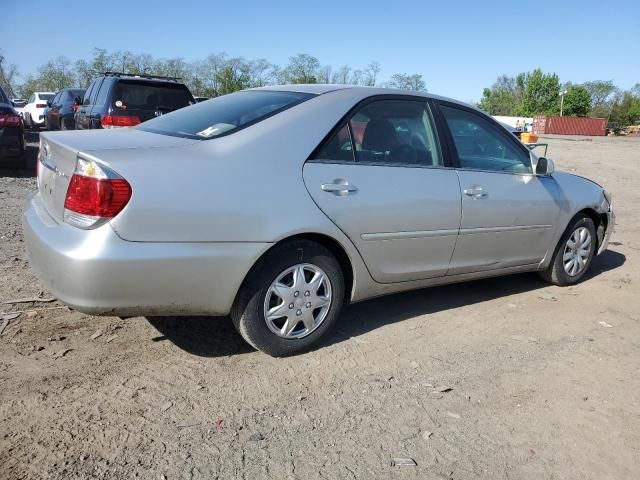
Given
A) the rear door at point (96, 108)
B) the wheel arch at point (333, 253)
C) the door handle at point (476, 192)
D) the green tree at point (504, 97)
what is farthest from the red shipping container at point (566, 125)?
the wheel arch at point (333, 253)

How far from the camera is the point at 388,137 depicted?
394cm

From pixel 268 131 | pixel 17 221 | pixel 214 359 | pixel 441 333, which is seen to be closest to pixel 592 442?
pixel 441 333

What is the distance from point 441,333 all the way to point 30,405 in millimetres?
2622

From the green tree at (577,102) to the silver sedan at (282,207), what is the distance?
322ft

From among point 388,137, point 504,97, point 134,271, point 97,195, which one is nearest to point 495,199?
point 388,137

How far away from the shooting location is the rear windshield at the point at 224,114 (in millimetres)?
3477

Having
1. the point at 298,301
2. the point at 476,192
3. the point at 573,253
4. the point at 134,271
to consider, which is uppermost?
the point at 476,192

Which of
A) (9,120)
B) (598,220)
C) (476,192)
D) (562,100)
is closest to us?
(476,192)

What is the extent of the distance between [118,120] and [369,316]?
7073 millimetres

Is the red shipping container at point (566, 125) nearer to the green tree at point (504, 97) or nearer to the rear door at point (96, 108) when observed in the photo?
the green tree at point (504, 97)

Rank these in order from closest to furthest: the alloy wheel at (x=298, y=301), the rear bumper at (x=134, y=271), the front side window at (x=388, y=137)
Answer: the rear bumper at (x=134, y=271) → the alloy wheel at (x=298, y=301) → the front side window at (x=388, y=137)

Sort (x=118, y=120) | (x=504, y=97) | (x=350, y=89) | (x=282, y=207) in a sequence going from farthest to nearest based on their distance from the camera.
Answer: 1. (x=504, y=97)
2. (x=118, y=120)
3. (x=350, y=89)
4. (x=282, y=207)

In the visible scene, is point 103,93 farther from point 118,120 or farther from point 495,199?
point 495,199

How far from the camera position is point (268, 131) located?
3.34m
